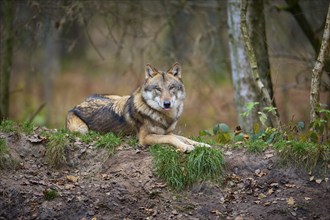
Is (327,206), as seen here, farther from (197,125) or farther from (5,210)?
(197,125)

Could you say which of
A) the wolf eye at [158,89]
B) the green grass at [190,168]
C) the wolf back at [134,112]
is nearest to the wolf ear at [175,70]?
the wolf back at [134,112]

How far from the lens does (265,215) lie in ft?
24.0

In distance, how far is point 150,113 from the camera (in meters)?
8.97


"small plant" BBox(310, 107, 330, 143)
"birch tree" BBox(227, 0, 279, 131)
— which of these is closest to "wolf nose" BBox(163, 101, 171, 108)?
"small plant" BBox(310, 107, 330, 143)

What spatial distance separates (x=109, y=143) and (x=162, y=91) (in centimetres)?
116

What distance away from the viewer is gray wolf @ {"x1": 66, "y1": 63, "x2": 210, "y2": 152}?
344 inches

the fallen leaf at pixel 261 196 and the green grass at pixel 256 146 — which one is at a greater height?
the green grass at pixel 256 146

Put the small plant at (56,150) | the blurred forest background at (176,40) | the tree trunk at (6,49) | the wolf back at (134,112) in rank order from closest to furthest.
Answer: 1. the small plant at (56,150)
2. the wolf back at (134,112)
3. the tree trunk at (6,49)
4. the blurred forest background at (176,40)

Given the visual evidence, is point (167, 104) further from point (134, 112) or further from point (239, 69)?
point (239, 69)

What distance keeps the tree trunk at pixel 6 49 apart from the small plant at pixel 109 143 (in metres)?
3.93

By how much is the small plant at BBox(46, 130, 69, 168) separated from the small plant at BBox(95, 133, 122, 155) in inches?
19.3

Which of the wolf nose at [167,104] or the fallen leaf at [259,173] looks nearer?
the fallen leaf at [259,173]

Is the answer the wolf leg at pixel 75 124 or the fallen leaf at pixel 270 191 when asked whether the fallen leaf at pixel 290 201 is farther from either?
the wolf leg at pixel 75 124

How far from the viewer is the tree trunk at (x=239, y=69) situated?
37.0 feet
